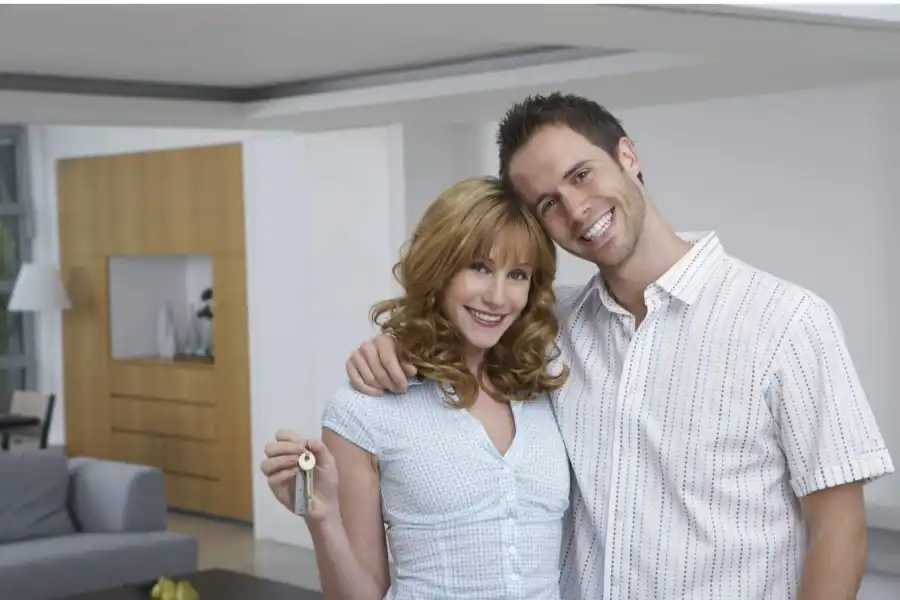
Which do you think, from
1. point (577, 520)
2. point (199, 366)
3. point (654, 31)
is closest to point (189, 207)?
point (199, 366)

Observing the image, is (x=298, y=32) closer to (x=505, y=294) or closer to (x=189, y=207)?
(x=505, y=294)

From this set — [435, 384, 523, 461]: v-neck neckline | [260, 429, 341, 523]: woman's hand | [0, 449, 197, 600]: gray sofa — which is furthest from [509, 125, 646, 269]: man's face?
[0, 449, 197, 600]: gray sofa

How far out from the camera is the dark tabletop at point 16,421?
868cm

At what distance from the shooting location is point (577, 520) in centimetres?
250

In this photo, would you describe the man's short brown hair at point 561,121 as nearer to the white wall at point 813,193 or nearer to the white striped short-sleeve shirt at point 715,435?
the white striped short-sleeve shirt at point 715,435

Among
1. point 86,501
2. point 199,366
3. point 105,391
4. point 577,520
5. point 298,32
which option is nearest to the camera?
point 577,520

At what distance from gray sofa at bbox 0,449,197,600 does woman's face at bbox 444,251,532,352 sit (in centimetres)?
427

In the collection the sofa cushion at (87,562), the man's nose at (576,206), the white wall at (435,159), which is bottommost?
the sofa cushion at (87,562)

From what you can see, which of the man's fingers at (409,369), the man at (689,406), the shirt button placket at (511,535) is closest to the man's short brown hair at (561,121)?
the man at (689,406)

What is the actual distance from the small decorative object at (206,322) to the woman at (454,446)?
7069 mm

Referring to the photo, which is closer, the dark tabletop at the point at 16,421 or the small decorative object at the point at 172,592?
the small decorative object at the point at 172,592

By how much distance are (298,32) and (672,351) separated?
7.43ft

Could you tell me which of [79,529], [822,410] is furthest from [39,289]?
[822,410]

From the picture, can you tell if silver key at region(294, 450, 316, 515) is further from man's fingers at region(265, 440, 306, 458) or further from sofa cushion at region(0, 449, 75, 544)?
sofa cushion at region(0, 449, 75, 544)
